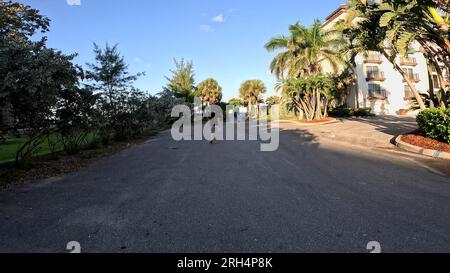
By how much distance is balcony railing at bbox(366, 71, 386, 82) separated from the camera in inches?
1556

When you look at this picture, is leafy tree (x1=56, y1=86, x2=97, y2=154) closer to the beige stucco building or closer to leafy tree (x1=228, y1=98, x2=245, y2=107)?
the beige stucco building

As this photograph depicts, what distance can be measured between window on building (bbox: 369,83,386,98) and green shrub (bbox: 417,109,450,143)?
3043 centimetres

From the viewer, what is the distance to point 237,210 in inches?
188

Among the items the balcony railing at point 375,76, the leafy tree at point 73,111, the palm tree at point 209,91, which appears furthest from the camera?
the palm tree at point 209,91

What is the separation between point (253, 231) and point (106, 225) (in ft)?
6.99

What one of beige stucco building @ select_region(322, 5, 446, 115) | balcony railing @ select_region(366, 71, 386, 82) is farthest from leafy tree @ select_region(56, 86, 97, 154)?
balcony railing @ select_region(366, 71, 386, 82)

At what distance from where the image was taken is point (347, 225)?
13.2 feet

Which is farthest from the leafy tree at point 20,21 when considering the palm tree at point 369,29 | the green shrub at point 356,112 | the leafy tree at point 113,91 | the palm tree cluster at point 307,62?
the green shrub at point 356,112

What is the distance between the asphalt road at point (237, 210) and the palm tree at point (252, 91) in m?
51.2

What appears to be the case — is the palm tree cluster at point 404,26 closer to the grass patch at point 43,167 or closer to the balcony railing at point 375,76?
the grass patch at point 43,167

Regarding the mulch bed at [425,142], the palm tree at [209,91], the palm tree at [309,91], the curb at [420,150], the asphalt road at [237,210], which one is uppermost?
the palm tree at [209,91]

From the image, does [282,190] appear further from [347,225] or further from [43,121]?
[43,121]

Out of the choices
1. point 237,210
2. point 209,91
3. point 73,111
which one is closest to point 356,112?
point 209,91

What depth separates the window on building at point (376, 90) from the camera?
39.6m
